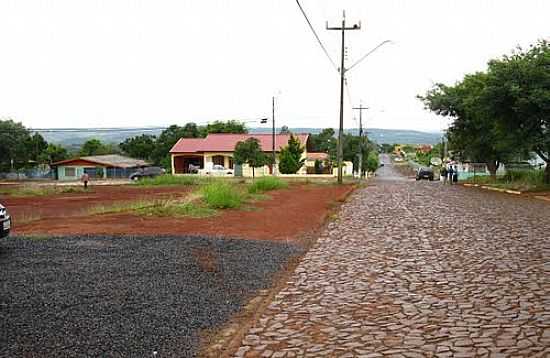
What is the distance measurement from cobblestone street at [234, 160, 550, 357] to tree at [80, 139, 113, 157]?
91975 mm

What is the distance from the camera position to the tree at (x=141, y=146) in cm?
9962

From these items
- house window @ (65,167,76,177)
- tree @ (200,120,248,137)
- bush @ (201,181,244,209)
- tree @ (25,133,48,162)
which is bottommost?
house window @ (65,167,76,177)

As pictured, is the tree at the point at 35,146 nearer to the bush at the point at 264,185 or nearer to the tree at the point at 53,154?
the tree at the point at 53,154

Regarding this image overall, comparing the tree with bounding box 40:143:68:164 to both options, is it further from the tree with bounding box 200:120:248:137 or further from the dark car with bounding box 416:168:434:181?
the dark car with bounding box 416:168:434:181

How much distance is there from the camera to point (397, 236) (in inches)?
532

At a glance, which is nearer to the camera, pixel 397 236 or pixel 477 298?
pixel 477 298

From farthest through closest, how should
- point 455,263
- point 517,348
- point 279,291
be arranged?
point 455,263, point 279,291, point 517,348

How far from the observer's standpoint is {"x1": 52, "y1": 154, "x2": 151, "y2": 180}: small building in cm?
7894

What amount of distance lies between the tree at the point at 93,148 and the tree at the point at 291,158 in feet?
131

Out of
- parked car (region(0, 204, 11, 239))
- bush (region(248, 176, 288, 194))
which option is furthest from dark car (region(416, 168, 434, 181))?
parked car (region(0, 204, 11, 239))

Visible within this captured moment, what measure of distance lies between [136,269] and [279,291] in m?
Result: 2.26

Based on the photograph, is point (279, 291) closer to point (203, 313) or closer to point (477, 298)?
point (203, 313)

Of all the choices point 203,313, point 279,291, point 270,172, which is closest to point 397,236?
point 279,291

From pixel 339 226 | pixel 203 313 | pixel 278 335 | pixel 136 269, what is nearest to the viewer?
pixel 278 335
